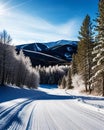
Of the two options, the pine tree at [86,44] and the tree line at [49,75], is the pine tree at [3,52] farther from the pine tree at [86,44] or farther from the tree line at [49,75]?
the tree line at [49,75]

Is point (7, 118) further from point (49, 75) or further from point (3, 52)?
point (49, 75)

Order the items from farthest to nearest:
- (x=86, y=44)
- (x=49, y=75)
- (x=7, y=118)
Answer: (x=49, y=75) < (x=86, y=44) < (x=7, y=118)

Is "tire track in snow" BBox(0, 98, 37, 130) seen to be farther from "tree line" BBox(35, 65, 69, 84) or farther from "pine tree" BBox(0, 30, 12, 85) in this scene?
"tree line" BBox(35, 65, 69, 84)

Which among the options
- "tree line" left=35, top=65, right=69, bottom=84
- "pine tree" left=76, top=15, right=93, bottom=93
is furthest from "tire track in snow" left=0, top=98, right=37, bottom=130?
"tree line" left=35, top=65, right=69, bottom=84

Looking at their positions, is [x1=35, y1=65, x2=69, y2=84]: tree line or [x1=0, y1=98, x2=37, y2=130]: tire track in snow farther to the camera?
[x1=35, y1=65, x2=69, y2=84]: tree line

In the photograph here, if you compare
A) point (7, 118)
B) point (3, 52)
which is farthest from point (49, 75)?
point (7, 118)

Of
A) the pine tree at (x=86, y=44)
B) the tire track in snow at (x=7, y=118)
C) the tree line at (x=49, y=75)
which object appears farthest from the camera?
the tree line at (x=49, y=75)

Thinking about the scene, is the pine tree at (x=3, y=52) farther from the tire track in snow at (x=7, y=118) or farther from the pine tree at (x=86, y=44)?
the tire track in snow at (x=7, y=118)

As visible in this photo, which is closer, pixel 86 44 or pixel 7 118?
pixel 7 118

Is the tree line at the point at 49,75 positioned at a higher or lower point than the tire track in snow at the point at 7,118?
higher

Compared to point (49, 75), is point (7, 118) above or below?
below

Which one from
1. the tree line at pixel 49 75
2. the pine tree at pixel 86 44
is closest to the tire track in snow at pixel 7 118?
the pine tree at pixel 86 44

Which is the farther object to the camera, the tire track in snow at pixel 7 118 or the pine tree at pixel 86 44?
the pine tree at pixel 86 44

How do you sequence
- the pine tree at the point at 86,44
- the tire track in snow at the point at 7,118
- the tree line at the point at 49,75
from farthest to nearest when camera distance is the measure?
the tree line at the point at 49,75 → the pine tree at the point at 86,44 → the tire track in snow at the point at 7,118
